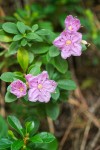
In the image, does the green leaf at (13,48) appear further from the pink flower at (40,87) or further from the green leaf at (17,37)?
the pink flower at (40,87)

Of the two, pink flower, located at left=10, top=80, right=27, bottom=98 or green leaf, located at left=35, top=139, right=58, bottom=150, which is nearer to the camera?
pink flower, located at left=10, top=80, right=27, bottom=98

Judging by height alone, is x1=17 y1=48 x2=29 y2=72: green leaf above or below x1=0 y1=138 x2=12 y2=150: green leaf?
above

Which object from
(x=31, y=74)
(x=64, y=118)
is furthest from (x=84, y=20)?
(x=31, y=74)

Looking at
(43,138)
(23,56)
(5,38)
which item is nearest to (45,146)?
(43,138)

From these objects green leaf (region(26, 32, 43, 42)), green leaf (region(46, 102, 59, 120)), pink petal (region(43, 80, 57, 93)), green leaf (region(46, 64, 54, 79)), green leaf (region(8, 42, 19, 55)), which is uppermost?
green leaf (region(26, 32, 43, 42))

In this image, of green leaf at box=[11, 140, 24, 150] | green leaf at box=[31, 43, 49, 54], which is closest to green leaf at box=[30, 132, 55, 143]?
green leaf at box=[11, 140, 24, 150]

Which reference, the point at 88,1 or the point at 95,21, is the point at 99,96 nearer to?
the point at 95,21

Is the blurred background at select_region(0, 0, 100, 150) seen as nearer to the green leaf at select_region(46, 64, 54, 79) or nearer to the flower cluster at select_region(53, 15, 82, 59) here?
the green leaf at select_region(46, 64, 54, 79)

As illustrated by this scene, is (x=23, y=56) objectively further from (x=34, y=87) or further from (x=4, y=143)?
(x=4, y=143)
